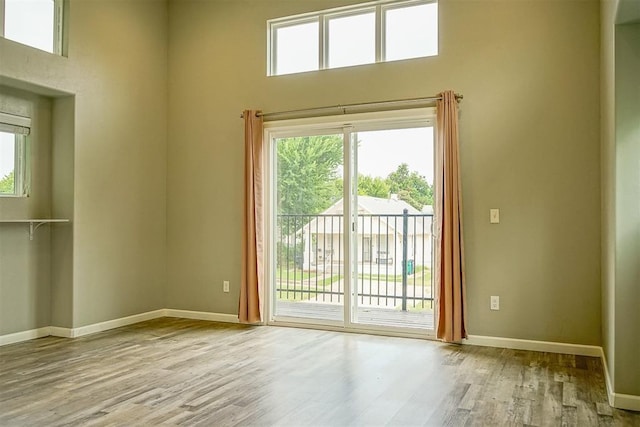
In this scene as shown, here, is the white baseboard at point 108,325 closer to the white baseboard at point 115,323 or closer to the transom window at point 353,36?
the white baseboard at point 115,323

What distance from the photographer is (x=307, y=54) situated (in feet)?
16.5

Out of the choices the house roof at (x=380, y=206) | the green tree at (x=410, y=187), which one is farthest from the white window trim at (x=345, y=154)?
the green tree at (x=410, y=187)

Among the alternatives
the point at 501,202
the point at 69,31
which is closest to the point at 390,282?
the point at 501,202

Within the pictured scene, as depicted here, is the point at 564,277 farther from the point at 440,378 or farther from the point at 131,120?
the point at 131,120

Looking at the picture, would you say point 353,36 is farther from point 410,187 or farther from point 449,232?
point 449,232

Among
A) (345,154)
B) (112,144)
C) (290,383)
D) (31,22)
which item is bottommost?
(290,383)

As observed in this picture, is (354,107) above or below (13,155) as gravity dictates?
above

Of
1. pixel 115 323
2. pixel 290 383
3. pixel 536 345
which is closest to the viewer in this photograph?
pixel 290 383

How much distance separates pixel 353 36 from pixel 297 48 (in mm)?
605

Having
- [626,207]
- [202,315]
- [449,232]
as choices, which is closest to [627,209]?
[626,207]

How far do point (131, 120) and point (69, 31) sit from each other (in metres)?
1.01

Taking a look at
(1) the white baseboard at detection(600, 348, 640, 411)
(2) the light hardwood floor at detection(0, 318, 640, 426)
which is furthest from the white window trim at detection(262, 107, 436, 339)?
(1) the white baseboard at detection(600, 348, 640, 411)

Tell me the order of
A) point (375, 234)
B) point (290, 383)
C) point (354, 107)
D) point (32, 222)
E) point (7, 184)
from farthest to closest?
point (375, 234)
point (354, 107)
point (32, 222)
point (7, 184)
point (290, 383)

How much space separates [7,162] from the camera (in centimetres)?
430
